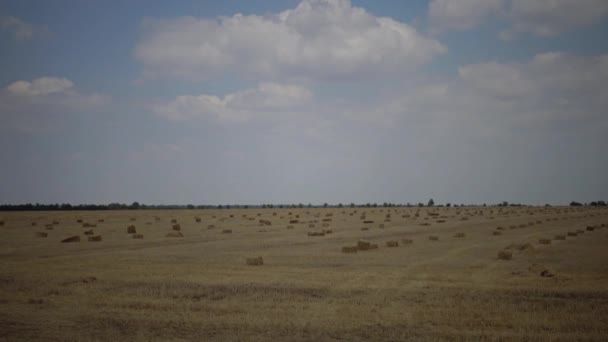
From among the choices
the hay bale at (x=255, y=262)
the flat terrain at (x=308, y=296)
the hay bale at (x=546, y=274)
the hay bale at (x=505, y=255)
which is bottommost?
the flat terrain at (x=308, y=296)

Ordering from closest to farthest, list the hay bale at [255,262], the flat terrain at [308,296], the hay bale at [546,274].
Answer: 1. the flat terrain at [308,296]
2. the hay bale at [546,274]
3. the hay bale at [255,262]

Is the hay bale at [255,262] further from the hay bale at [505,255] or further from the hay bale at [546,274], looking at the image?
the hay bale at [546,274]

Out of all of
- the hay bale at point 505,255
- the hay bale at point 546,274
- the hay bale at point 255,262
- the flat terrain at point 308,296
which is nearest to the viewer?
the flat terrain at point 308,296

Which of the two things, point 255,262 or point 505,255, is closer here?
point 255,262

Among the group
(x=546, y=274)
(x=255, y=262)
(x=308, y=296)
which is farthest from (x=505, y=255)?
(x=308, y=296)

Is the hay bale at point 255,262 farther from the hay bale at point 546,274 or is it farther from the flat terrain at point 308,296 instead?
the hay bale at point 546,274

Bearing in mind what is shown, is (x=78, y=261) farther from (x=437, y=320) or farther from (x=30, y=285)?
(x=437, y=320)

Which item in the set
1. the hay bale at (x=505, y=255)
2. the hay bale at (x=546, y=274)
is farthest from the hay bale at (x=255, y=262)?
the hay bale at (x=546, y=274)

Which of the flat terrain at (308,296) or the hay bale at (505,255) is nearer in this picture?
the flat terrain at (308,296)

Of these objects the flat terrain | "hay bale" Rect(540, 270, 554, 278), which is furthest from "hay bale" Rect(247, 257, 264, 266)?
"hay bale" Rect(540, 270, 554, 278)

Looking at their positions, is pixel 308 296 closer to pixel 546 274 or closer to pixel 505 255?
pixel 546 274

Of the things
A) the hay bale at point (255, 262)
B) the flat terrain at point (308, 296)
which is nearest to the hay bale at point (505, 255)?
the flat terrain at point (308, 296)

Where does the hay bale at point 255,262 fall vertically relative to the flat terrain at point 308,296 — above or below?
above

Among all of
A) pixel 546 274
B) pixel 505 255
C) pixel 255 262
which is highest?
pixel 505 255
